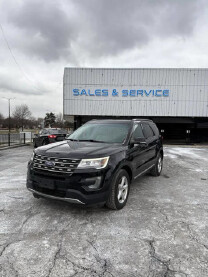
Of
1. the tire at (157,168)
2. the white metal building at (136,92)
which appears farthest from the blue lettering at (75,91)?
the tire at (157,168)

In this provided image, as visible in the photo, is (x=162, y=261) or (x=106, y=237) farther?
(x=106, y=237)

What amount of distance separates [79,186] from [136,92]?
18.7 m

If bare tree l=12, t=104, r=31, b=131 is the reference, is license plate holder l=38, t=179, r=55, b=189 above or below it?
below

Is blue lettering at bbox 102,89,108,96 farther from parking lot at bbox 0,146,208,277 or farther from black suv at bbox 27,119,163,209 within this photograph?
parking lot at bbox 0,146,208,277

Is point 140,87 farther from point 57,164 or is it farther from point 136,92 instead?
point 57,164

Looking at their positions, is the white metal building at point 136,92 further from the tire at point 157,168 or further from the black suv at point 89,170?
the black suv at point 89,170

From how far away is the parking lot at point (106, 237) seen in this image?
2207 millimetres

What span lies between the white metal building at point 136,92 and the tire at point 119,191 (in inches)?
686

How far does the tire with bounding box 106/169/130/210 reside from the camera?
3404 millimetres

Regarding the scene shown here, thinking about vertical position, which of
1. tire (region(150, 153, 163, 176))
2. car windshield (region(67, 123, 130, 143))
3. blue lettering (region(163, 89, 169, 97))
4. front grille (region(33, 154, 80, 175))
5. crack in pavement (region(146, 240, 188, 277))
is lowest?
crack in pavement (region(146, 240, 188, 277))

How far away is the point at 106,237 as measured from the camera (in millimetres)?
2805

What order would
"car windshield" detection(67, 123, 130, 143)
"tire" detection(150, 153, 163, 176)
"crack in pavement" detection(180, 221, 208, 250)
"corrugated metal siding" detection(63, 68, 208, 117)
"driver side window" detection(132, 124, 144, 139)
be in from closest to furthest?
"crack in pavement" detection(180, 221, 208, 250) → "car windshield" detection(67, 123, 130, 143) → "driver side window" detection(132, 124, 144, 139) → "tire" detection(150, 153, 163, 176) → "corrugated metal siding" detection(63, 68, 208, 117)

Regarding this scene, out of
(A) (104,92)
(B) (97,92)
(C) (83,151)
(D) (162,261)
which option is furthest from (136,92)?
(D) (162,261)

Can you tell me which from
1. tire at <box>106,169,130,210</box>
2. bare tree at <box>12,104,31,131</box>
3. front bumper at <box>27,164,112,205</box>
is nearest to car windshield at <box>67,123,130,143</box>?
tire at <box>106,169,130,210</box>
